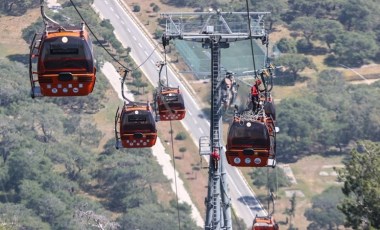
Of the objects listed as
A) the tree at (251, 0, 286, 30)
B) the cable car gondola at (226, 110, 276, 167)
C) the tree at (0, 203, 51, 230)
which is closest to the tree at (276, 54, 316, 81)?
the tree at (251, 0, 286, 30)

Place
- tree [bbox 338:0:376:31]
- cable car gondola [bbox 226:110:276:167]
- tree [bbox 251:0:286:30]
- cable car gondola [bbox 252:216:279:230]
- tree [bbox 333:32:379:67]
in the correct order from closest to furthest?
cable car gondola [bbox 226:110:276:167] → cable car gondola [bbox 252:216:279:230] → tree [bbox 333:32:379:67] → tree [bbox 251:0:286:30] → tree [bbox 338:0:376:31]

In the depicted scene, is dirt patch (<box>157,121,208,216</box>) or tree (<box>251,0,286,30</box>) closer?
dirt patch (<box>157,121,208,216</box>)

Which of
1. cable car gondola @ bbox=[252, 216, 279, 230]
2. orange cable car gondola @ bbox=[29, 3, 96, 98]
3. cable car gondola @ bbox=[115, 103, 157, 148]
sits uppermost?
orange cable car gondola @ bbox=[29, 3, 96, 98]

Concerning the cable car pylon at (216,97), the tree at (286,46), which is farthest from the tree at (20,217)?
the tree at (286,46)

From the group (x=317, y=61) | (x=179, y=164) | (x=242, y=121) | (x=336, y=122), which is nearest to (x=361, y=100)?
(x=336, y=122)

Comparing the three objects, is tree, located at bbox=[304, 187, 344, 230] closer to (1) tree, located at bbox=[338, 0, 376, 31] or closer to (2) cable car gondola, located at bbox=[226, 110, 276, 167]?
(1) tree, located at bbox=[338, 0, 376, 31]
